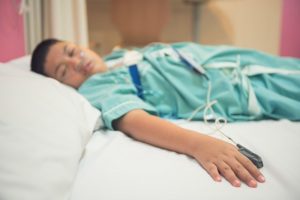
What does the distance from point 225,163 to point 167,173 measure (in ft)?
0.38

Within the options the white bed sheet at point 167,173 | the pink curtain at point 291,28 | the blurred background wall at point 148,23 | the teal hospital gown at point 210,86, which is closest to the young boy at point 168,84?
the teal hospital gown at point 210,86

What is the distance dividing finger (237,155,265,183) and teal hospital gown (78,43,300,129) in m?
0.35

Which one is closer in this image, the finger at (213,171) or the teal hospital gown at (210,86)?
the finger at (213,171)

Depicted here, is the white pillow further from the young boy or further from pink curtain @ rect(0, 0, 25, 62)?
pink curtain @ rect(0, 0, 25, 62)

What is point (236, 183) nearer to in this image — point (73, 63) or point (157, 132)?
point (157, 132)

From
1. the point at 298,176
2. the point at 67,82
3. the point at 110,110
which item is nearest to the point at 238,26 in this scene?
the point at 67,82

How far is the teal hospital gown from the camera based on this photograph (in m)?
0.97

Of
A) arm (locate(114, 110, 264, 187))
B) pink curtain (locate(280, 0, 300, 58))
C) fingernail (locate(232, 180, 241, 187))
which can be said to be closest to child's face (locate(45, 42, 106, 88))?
arm (locate(114, 110, 264, 187))

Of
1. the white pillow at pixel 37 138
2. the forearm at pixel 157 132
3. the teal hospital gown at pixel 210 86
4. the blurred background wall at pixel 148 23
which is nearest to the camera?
the white pillow at pixel 37 138

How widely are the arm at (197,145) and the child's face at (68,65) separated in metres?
0.36

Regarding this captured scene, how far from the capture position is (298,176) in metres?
0.55

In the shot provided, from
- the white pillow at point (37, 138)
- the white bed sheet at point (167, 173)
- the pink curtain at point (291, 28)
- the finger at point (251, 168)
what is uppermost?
the pink curtain at point (291, 28)

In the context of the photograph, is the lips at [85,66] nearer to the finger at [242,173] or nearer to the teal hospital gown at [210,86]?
the teal hospital gown at [210,86]

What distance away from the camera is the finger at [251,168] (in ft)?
1.85
